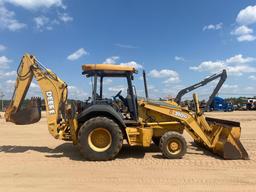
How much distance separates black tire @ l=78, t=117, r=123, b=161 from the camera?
915 centimetres

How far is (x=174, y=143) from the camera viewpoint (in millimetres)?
9445

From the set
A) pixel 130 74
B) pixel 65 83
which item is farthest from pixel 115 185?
pixel 65 83

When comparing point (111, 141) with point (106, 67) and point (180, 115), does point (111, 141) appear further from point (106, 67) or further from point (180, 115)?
point (180, 115)

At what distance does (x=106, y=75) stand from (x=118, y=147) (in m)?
2.17

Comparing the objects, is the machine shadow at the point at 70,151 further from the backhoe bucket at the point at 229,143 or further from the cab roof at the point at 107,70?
the cab roof at the point at 107,70

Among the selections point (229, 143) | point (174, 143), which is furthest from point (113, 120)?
point (229, 143)

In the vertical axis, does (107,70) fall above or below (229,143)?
above

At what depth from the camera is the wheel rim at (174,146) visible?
30.8ft

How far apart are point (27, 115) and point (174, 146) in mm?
4744

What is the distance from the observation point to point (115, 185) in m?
6.59

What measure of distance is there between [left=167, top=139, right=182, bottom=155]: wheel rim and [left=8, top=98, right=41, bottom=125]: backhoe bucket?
439cm

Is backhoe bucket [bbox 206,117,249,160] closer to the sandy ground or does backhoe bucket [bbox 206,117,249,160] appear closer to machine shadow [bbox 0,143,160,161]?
the sandy ground

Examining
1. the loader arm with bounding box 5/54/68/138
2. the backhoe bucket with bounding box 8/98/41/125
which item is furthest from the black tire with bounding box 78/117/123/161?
the backhoe bucket with bounding box 8/98/41/125

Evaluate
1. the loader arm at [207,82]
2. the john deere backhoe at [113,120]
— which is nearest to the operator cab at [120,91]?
the john deere backhoe at [113,120]
